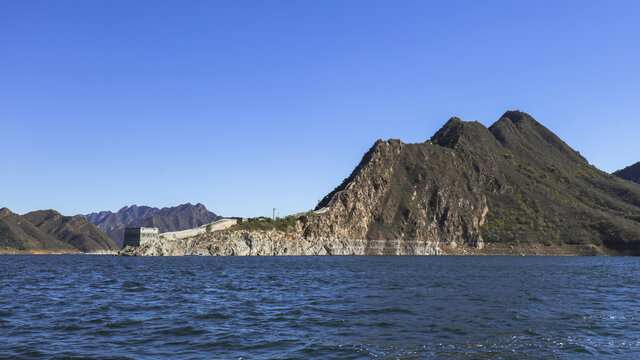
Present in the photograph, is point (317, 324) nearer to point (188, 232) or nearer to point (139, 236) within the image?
point (139, 236)

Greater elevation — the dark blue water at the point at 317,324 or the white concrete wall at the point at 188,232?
the white concrete wall at the point at 188,232

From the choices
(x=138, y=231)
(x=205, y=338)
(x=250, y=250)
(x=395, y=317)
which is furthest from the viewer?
(x=250, y=250)

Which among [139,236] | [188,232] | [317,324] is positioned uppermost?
[188,232]

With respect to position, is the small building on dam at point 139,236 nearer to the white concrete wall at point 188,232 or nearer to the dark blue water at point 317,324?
the white concrete wall at point 188,232

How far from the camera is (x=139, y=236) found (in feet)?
564

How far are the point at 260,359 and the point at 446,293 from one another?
1084 inches

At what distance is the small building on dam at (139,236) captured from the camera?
565 feet

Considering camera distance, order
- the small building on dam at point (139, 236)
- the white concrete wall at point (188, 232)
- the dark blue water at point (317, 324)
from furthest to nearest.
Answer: the white concrete wall at point (188, 232) → the small building on dam at point (139, 236) → the dark blue water at point (317, 324)

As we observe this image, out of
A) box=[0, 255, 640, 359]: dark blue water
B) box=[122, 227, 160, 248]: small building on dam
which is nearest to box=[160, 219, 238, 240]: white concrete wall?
box=[122, 227, 160, 248]: small building on dam

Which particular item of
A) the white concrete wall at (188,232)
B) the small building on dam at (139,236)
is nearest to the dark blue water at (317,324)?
the small building on dam at (139,236)

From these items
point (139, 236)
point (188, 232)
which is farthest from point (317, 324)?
point (188, 232)

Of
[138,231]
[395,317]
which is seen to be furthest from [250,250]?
[395,317]

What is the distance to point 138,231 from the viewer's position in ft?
567

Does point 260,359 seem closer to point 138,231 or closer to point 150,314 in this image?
point 150,314
